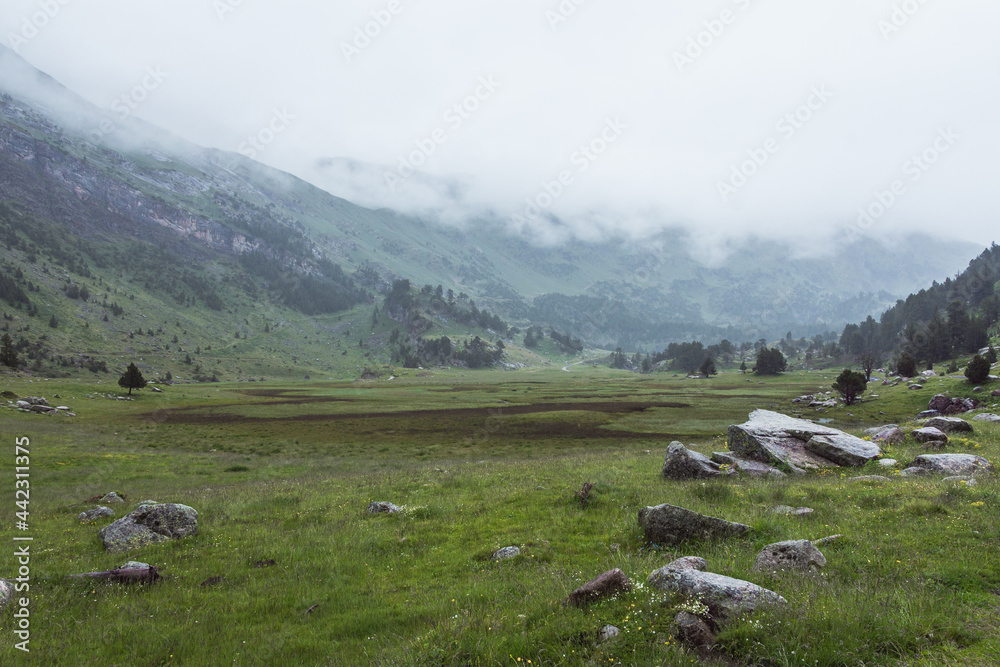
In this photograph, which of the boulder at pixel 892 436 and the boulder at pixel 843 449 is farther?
the boulder at pixel 892 436

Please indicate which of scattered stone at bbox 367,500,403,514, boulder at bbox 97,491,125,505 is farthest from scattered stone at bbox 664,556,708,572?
boulder at bbox 97,491,125,505

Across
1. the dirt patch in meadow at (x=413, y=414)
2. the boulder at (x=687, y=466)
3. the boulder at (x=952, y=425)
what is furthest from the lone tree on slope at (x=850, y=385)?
the boulder at (x=687, y=466)

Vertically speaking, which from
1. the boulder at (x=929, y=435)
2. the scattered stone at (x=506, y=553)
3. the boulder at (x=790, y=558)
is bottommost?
the scattered stone at (x=506, y=553)

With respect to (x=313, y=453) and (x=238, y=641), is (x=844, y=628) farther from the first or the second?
(x=313, y=453)

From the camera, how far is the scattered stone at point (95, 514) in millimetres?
18391

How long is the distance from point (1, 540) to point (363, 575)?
14.6 metres

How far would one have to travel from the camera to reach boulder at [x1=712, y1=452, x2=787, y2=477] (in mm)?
19614

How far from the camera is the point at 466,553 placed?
1322 cm

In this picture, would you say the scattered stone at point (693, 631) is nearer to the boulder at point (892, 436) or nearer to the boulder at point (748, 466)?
the boulder at point (748, 466)

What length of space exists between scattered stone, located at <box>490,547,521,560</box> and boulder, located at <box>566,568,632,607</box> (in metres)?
4.32

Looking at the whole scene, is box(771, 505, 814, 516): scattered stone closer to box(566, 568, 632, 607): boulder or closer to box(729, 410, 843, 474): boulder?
box(729, 410, 843, 474): boulder

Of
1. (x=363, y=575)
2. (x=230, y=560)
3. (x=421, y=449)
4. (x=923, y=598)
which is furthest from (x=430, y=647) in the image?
(x=421, y=449)

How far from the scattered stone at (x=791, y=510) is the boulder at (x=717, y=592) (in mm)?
7411

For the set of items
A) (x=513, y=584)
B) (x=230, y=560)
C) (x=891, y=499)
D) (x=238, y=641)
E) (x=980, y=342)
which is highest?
(x=980, y=342)
